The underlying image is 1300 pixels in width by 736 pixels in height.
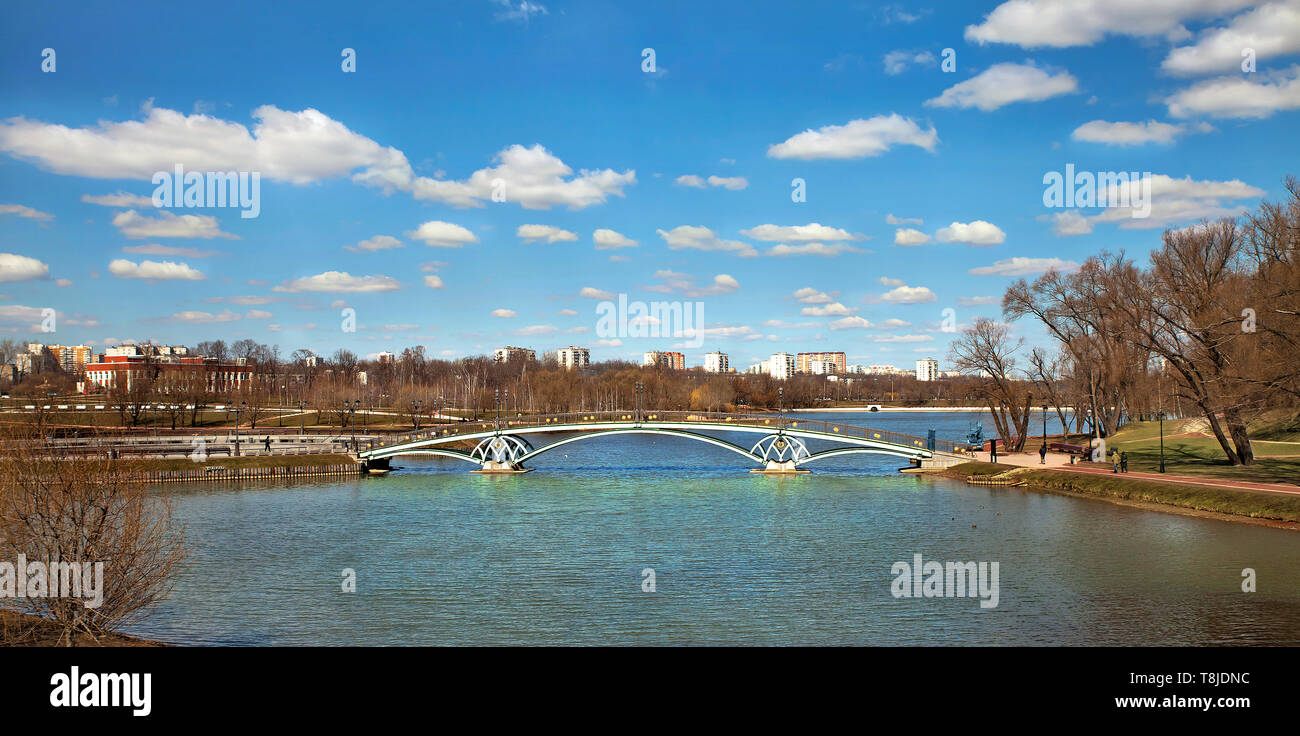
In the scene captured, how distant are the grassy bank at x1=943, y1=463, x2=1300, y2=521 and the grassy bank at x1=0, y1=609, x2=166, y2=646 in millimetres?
37113

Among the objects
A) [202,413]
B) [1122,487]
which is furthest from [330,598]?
[202,413]

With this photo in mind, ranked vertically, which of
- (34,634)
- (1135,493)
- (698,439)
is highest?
(698,439)

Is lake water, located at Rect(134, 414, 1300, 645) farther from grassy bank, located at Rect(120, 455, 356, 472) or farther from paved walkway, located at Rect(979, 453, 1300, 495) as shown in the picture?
grassy bank, located at Rect(120, 455, 356, 472)

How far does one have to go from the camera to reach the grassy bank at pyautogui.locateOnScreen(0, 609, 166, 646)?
1475cm

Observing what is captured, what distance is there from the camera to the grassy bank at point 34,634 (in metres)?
14.8

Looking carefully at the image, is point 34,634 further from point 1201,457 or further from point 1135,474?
point 1201,457

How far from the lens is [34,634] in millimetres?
15148

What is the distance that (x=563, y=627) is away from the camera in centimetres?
2089
